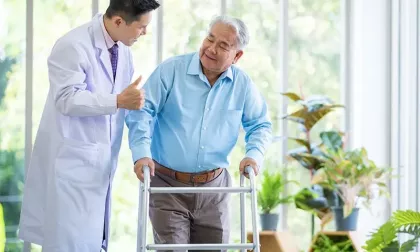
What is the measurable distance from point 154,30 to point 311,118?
1162 millimetres

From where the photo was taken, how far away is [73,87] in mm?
3457

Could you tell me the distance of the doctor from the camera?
11.7ft

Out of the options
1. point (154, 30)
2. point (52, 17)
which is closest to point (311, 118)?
point (154, 30)

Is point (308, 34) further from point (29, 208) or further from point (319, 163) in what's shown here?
point (29, 208)

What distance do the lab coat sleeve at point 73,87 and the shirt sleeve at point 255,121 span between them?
24.3 inches

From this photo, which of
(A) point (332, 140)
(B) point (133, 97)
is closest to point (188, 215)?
(B) point (133, 97)

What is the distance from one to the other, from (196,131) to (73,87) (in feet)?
1.74

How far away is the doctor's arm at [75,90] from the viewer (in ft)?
11.2

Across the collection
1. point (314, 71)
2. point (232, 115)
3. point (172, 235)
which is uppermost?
point (314, 71)

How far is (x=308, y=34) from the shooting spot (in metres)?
5.93

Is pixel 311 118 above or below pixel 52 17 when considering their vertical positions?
below

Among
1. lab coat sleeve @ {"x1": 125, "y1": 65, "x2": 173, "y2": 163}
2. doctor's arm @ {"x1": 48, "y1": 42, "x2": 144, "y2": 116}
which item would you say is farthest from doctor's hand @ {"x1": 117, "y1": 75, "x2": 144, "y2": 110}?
lab coat sleeve @ {"x1": 125, "y1": 65, "x2": 173, "y2": 163}

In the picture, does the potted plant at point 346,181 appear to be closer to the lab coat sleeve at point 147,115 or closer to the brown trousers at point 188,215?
the brown trousers at point 188,215

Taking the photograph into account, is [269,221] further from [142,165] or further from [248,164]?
[142,165]
